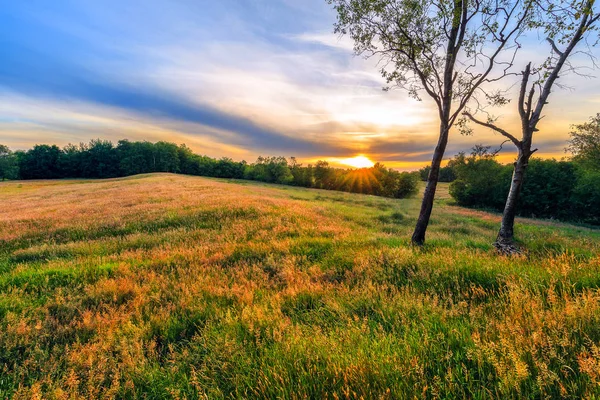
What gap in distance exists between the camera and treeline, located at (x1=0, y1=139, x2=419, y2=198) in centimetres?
8850

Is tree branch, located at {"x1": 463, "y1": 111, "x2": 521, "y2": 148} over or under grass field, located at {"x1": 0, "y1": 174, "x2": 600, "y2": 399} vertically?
over

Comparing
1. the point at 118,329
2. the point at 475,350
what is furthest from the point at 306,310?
the point at 118,329

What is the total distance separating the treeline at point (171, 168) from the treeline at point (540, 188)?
80.8ft

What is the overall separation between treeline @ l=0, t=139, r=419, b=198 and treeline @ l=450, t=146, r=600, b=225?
2464 centimetres

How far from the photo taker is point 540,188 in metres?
51.2

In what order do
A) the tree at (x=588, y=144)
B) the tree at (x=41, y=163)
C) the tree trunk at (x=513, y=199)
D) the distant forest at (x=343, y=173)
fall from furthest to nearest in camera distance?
the tree at (x=41, y=163)
the distant forest at (x=343, y=173)
the tree at (x=588, y=144)
the tree trunk at (x=513, y=199)

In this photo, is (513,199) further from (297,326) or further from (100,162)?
(100,162)

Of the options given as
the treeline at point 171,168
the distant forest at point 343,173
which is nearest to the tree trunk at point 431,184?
the distant forest at point 343,173

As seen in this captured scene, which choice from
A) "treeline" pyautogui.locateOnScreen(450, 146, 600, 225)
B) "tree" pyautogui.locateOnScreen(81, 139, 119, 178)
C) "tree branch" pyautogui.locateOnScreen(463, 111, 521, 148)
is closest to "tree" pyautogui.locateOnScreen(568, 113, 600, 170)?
"treeline" pyautogui.locateOnScreen(450, 146, 600, 225)

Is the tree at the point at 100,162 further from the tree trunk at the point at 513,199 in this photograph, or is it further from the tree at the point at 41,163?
the tree trunk at the point at 513,199

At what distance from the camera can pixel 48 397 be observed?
2.87 m

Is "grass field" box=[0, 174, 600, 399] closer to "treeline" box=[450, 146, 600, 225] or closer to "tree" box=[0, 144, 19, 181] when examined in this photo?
"treeline" box=[450, 146, 600, 225]

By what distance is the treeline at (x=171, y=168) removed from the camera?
8850 cm

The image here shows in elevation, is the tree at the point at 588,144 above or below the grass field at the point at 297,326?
Result: above
